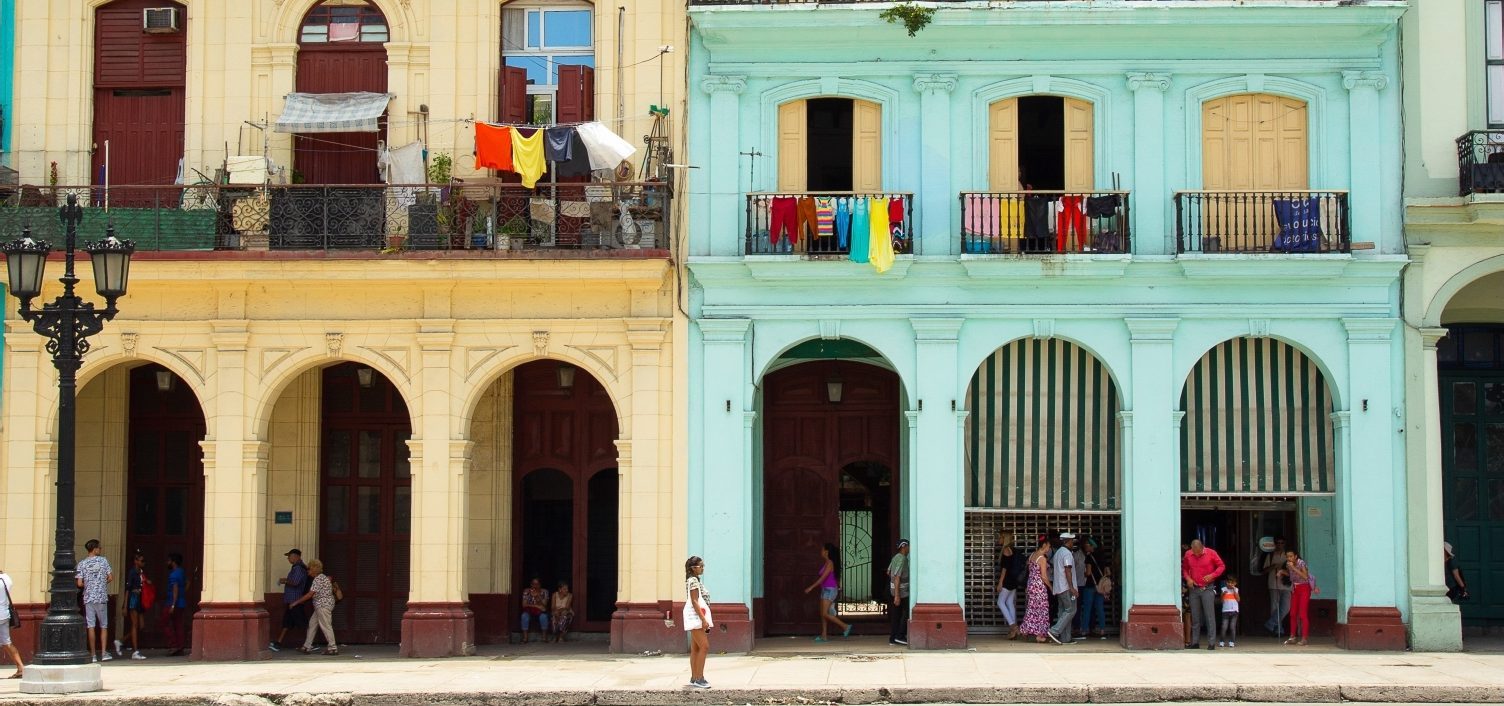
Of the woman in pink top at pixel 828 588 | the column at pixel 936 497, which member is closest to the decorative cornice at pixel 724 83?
the column at pixel 936 497

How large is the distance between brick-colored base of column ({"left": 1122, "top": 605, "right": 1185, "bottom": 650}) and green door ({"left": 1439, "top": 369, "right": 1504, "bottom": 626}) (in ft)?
16.4

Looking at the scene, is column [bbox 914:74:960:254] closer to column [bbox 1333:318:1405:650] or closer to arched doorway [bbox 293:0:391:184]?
column [bbox 1333:318:1405:650]

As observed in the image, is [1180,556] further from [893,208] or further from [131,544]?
[131,544]

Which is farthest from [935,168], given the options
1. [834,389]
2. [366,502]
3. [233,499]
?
[233,499]

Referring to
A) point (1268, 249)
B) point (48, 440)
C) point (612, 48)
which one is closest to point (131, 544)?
point (48, 440)

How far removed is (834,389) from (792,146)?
3.42 m

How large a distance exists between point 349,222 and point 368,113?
1427 millimetres

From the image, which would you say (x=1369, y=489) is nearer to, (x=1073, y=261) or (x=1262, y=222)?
(x=1262, y=222)

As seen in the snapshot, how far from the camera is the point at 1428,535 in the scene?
21.7 meters

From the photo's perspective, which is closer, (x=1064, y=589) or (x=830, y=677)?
(x=830, y=677)

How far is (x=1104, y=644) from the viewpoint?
2248cm

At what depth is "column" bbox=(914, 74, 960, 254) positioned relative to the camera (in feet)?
72.9

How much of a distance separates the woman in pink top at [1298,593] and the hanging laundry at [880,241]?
6.20 meters

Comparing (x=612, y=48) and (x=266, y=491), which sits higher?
(x=612, y=48)
